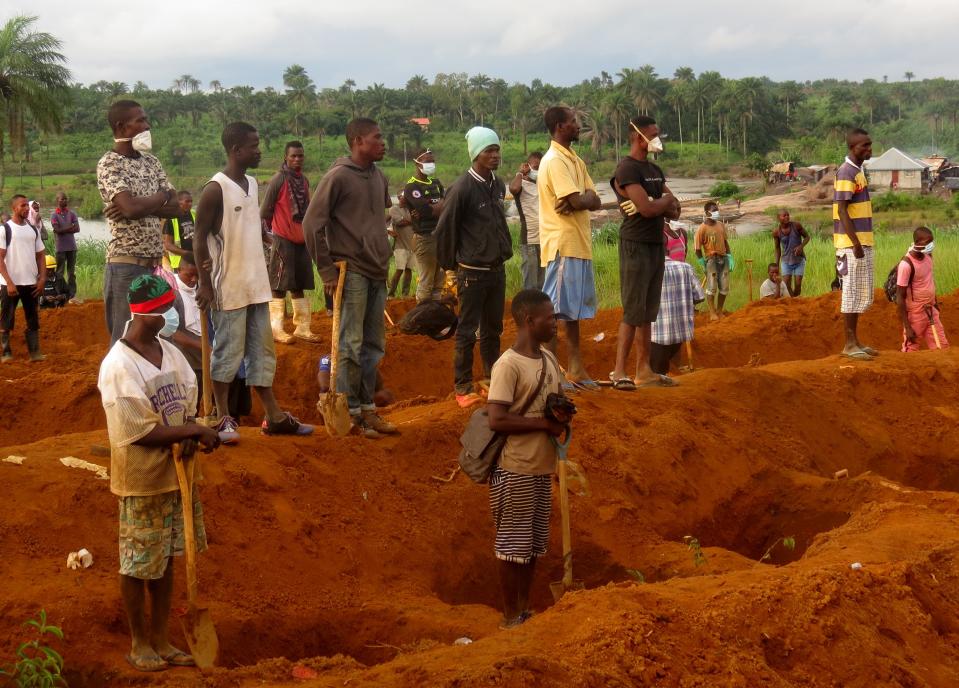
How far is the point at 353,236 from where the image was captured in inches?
256

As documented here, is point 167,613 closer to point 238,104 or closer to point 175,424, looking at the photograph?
point 175,424

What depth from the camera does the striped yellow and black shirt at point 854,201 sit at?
9.22 metres

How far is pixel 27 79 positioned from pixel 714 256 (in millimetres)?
18960

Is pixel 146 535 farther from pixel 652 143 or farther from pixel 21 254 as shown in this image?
pixel 21 254

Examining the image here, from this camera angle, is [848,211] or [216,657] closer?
[216,657]

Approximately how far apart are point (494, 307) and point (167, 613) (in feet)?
12.1

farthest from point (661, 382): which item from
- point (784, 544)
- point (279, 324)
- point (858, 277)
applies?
point (279, 324)

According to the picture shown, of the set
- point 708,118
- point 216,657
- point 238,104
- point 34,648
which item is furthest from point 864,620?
point 708,118

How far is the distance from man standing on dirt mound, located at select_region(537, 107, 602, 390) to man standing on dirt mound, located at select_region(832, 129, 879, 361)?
2.78 m

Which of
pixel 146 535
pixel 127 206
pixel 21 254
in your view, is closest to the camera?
pixel 146 535

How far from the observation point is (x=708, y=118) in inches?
3219

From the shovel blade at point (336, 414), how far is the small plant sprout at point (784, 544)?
265 centimetres

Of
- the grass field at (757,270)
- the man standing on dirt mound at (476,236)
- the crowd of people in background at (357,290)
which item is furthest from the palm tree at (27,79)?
the man standing on dirt mound at (476,236)

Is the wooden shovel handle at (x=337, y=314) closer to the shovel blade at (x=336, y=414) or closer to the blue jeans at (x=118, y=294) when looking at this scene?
the shovel blade at (x=336, y=414)
